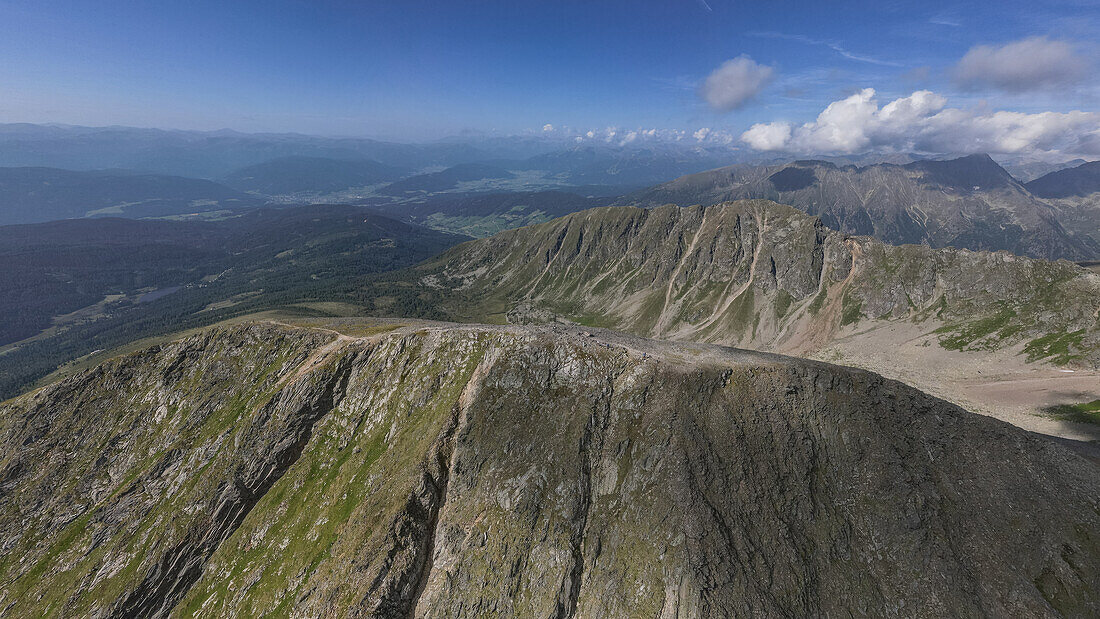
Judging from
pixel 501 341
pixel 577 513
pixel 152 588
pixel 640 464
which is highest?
pixel 501 341

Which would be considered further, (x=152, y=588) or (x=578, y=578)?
(x=152, y=588)

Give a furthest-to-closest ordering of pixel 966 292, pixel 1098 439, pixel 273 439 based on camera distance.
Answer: pixel 966 292 < pixel 1098 439 < pixel 273 439

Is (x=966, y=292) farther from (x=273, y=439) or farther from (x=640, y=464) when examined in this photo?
(x=273, y=439)

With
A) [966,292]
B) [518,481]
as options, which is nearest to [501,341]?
[518,481]

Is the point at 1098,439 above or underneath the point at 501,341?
underneath

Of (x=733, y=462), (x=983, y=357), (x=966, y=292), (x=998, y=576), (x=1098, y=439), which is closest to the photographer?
(x=998, y=576)

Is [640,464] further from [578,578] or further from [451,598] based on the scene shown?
[451,598]
